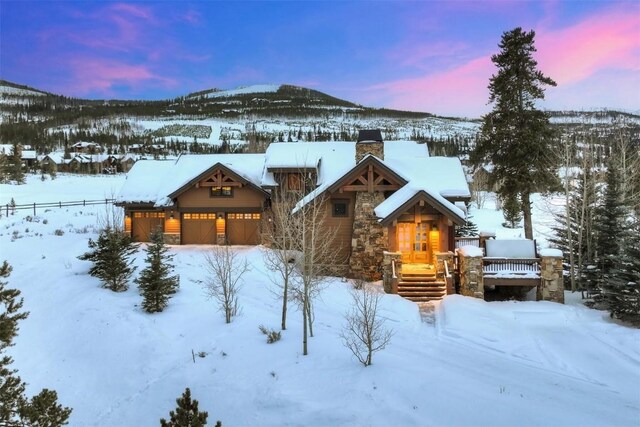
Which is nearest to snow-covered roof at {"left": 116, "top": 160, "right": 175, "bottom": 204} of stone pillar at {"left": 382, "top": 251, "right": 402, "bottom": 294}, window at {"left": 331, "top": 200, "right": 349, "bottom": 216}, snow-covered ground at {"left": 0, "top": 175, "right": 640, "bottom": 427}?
snow-covered ground at {"left": 0, "top": 175, "right": 640, "bottom": 427}

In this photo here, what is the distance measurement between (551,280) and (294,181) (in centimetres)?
1524

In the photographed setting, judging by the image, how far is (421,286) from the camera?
18547mm

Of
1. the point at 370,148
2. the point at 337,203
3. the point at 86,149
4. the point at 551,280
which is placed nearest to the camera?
the point at 551,280

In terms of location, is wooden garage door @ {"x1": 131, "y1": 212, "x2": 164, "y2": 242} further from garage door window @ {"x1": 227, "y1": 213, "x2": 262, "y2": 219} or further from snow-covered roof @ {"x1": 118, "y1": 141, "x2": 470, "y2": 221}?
garage door window @ {"x1": 227, "y1": 213, "x2": 262, "y2": 219}

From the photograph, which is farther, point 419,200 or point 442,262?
point 419,200

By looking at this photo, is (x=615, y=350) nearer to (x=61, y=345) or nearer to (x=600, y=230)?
(x=600, y=230)

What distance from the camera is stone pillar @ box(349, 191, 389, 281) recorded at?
69.4 ft

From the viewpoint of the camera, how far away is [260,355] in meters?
12.4

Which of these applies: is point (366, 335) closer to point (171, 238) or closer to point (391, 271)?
point (391, 271)

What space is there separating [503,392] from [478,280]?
27.7 ft

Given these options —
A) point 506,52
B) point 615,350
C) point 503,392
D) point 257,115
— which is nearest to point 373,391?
point 503,392

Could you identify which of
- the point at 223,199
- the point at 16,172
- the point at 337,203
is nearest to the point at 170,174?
the point at 223,199

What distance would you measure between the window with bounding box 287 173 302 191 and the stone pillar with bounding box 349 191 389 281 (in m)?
5.09

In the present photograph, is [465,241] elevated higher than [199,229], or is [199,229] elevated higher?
[199,229]
